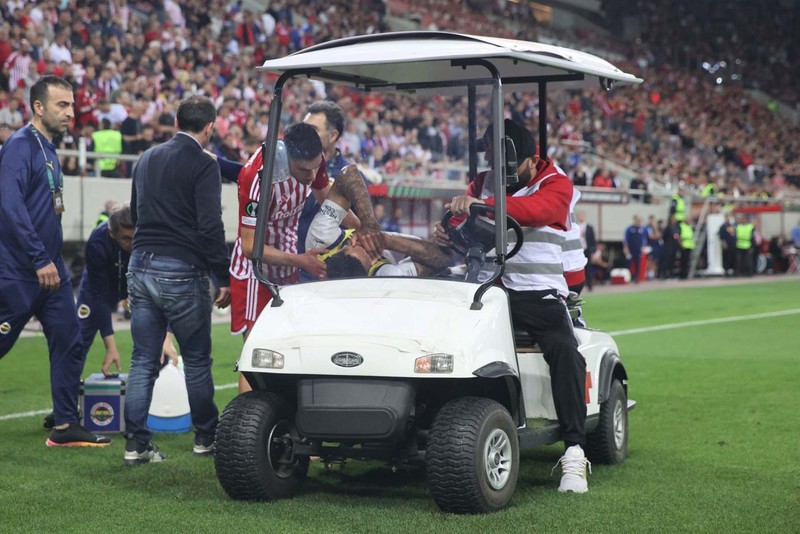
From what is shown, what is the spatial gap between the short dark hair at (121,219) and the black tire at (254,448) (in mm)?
2279

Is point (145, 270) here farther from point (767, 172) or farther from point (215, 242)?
point (767, 172)

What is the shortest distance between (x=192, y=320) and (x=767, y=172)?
37.3 m

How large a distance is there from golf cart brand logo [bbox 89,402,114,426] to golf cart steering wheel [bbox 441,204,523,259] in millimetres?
3022

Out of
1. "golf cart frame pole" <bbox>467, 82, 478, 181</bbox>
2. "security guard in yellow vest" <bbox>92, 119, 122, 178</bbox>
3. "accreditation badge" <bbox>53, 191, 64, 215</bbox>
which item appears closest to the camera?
"golf cart frame pole" <bbox>467, 82, 478, 181</bbox>

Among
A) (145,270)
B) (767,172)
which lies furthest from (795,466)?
(767,172)

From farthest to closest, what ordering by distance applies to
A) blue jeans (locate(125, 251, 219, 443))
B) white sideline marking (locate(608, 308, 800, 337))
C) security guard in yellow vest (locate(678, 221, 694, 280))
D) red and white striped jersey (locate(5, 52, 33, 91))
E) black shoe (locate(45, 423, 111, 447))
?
1. security guard in yellow vest (locate(678, 221, 694, 280))
2. red and white striped jersey (locate(5, 52, 33, 91))
3. white sideline marking (locate(608, 308, 800, 337))
4. black shoe (locate(45, 423, 111, 447))
5. blue jeans (locate(125, 251, 219, 443))

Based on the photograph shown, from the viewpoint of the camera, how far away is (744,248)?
30406 mm

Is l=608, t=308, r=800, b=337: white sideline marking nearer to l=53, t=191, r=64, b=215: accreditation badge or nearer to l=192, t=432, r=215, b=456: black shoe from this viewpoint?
l=192, t=432, r=215, b=456: black shoe

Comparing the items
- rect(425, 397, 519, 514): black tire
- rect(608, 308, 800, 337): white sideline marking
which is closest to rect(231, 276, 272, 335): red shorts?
rect(425, 397, 519, 514): black tire

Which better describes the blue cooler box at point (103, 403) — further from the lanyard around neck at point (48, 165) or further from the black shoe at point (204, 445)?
the lanyard around neck at point (48, 165)

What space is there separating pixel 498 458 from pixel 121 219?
3.23m

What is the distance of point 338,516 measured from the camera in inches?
204

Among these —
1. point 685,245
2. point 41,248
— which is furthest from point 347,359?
point 685,245

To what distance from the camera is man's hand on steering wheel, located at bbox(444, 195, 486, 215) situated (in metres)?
5.64
